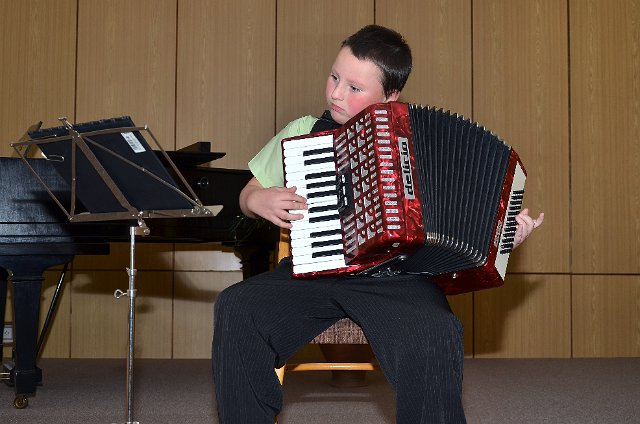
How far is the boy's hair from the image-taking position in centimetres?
207

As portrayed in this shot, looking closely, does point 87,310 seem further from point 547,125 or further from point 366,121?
point 366,121

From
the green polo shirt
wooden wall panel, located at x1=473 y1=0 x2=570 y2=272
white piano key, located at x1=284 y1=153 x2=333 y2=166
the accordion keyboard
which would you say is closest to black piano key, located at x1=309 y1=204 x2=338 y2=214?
the accordion keyboard

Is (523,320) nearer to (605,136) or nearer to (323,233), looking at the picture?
(605,136)

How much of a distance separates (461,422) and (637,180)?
12.3 ft

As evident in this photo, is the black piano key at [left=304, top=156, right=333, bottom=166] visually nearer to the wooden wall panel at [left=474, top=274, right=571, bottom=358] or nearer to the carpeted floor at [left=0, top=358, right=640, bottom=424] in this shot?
the carpeted floor at [left=0, top=358, right=640, bottom=424]

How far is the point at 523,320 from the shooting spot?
4.89m

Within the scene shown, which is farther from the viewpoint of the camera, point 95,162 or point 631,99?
point 631,99

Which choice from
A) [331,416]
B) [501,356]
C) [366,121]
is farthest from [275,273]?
[501,356]

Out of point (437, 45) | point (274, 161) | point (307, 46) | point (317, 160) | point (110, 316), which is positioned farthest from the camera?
point (437, 45)

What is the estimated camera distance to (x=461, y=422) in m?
1.69

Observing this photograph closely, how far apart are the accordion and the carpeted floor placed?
3.64ft

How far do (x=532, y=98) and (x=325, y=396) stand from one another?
7.99 ft

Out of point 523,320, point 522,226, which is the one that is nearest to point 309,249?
point 522,226

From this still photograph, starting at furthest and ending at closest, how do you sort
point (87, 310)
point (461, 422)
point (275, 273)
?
point (87, 310), point (275, 273), point (461, 422)
